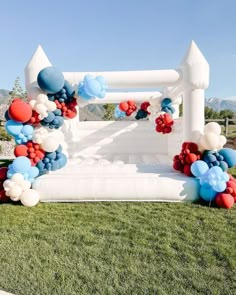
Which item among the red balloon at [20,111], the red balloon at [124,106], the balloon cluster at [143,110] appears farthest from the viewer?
the balloon cluster at [143,110]

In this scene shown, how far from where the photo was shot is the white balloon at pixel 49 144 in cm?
379

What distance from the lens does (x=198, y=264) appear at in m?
2.22

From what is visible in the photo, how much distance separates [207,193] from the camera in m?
3.62

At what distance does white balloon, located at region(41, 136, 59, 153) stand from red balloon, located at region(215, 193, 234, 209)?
2.32 meters

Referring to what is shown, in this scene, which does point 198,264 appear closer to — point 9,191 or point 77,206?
point 77,206

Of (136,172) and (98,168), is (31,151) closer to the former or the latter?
(98,168)

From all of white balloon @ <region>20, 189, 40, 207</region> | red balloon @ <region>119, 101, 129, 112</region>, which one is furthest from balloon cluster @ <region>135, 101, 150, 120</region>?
white balloon @ <region>20, 189, 40, 207</region>

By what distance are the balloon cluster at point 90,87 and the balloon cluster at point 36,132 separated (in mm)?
186

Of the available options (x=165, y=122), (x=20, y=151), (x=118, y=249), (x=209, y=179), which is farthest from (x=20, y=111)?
(x=165, y=122)

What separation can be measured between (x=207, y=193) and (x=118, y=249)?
1.68 m

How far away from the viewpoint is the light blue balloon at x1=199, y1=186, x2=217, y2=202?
360 cm

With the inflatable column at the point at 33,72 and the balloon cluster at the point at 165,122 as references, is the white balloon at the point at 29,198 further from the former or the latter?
the balloon cluster at the point at 165,122

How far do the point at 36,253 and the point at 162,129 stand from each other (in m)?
4.80

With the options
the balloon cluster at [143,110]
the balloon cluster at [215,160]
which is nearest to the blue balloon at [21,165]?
the balloon cluster at [215,160]
